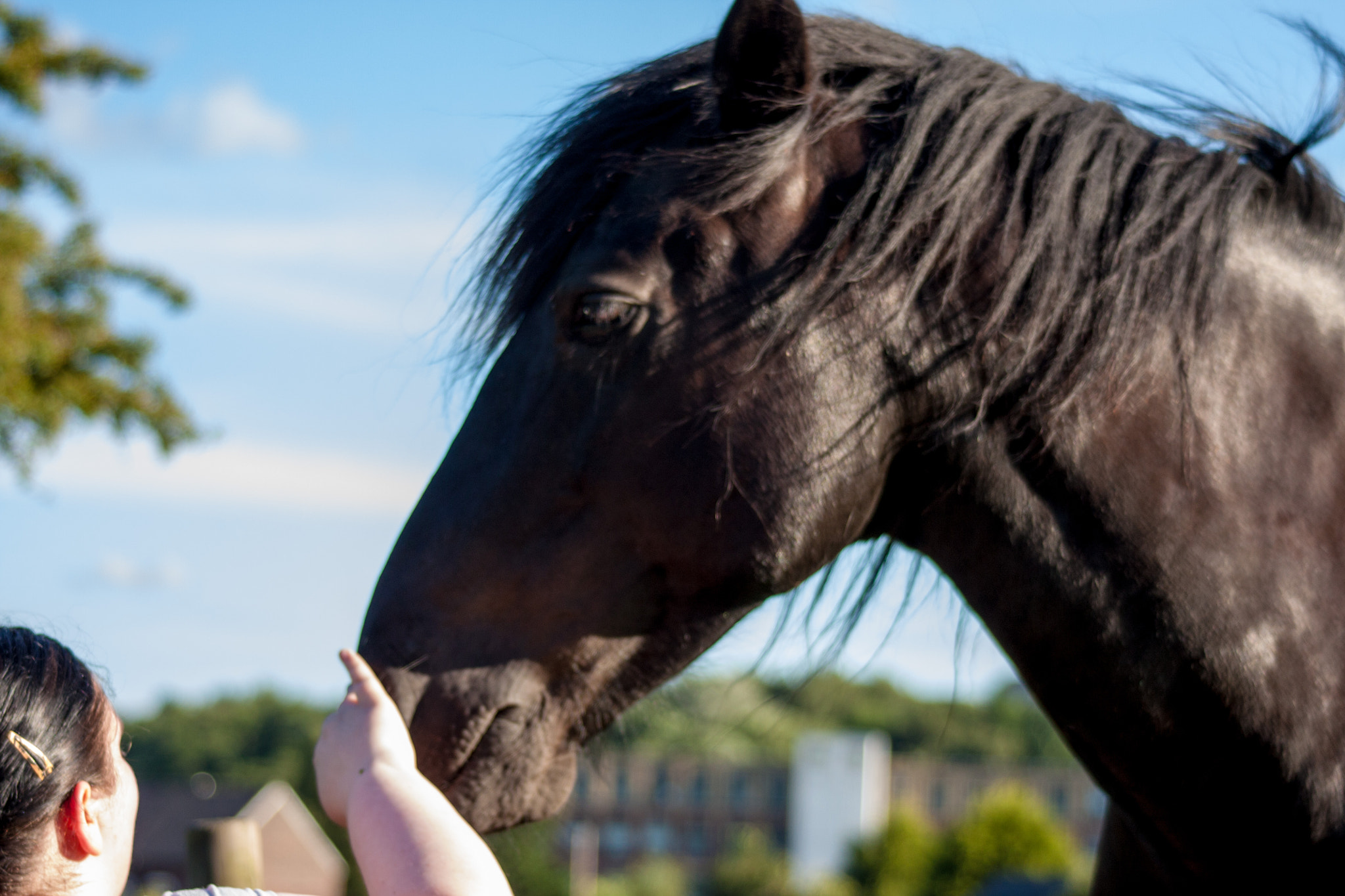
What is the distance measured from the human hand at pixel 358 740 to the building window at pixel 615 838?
61169 mm

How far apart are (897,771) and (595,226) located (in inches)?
2513

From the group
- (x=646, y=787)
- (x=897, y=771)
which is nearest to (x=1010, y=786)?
(x=897, y=771)

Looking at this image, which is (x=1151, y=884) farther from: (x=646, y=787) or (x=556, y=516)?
(x=646, y=787)

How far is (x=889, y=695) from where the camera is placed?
93.4 metres

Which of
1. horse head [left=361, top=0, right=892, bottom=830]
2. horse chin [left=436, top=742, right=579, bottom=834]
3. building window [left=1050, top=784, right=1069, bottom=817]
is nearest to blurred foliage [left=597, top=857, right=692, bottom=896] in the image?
building window [left=1050, top=784, right=1069, bottom=817]

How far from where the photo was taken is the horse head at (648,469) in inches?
63.1

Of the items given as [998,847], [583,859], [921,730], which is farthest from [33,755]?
[921,730]

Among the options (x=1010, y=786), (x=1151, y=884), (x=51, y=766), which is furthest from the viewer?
(x=1010, y=786)

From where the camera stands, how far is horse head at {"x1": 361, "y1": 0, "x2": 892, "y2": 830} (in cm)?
160

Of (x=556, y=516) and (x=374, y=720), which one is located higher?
Result: (x=556, y=516)

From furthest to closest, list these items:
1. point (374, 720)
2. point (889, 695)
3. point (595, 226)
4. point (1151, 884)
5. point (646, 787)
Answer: point (889, 695)
point (646, 787)
point (1151, 884)
point (595, 226)
point (374, 720)

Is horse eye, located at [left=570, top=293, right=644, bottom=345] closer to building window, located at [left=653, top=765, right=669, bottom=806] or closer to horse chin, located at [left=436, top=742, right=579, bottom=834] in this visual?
horse chin, located at [left=436, top=742, right=579, bottom=834]

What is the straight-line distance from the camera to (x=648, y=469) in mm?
1614

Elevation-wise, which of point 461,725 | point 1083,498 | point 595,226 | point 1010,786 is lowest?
point 1010,786
